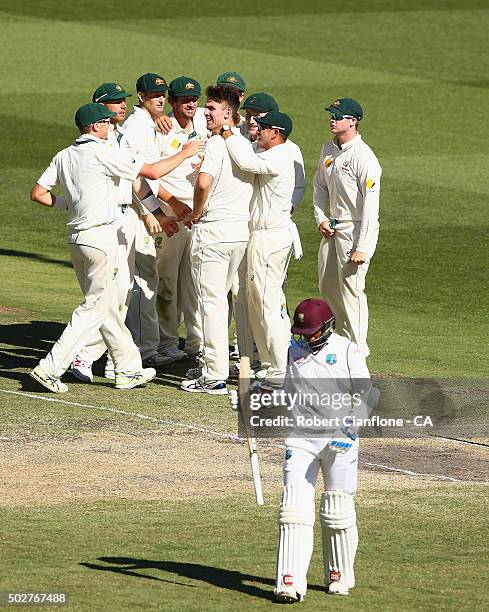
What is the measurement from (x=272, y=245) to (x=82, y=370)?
2005mm

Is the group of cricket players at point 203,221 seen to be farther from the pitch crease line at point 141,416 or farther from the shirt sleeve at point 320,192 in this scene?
the pitch crease line at point 141,416


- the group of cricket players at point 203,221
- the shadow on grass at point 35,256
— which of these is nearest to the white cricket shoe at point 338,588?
the group of cricket players at point 203,221

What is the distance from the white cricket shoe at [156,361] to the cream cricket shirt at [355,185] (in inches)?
82.6

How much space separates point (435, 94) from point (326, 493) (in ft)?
82.1

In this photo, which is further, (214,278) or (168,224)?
(168,224)

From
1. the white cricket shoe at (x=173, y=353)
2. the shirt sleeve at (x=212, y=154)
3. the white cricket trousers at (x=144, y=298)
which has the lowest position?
the white cricket shoe at (x=173, y=353)

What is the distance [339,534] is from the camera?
8180 mm

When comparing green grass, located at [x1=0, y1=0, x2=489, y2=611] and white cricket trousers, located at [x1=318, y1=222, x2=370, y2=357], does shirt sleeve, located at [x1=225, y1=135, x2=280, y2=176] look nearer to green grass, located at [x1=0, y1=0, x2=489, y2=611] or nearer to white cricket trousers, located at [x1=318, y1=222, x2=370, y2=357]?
white cricket trousers, located at [x1=318, y1=222, x2=370, y2=357]

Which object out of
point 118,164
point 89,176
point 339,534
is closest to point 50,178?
point 89,176

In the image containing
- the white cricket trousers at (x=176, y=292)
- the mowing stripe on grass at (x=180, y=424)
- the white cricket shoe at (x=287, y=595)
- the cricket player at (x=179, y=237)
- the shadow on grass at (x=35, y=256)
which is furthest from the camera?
the shadow on grass at (x=35, y=256)

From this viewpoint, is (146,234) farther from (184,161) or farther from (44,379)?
(44,379)

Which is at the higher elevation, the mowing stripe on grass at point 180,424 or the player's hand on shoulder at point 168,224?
the player's hand on shoulder at point 168,224

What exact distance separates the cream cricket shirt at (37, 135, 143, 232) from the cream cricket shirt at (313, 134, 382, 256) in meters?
1.73

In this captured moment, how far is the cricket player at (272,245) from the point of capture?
12.7 m
